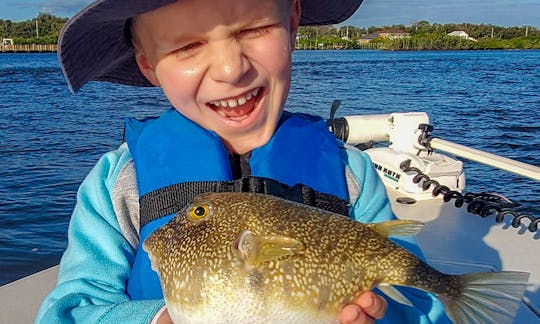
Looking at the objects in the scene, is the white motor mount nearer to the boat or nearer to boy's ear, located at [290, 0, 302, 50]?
the boat

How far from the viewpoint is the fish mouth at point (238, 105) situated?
2.40m

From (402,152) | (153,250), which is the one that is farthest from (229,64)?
(402,152)

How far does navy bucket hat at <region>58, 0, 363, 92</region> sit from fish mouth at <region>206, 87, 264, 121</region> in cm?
44

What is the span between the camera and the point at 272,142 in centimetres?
265

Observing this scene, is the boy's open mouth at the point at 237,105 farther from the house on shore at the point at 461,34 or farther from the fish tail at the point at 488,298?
the house on shore at the point at 461,34

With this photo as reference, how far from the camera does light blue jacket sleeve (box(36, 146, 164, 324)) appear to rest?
7.23 ft

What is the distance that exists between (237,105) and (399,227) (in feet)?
3.01

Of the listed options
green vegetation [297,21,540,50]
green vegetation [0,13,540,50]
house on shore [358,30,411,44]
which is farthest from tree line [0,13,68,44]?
house on shore [358,30,411,44]

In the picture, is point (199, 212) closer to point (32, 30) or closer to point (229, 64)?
point (229, 64)

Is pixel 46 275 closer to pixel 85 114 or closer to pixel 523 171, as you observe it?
pixel 523 171

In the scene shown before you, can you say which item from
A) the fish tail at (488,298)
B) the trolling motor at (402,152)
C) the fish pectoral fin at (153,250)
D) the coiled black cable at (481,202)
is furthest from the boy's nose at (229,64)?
the trolling motor at (402,152)

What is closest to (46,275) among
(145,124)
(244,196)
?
(145,124)

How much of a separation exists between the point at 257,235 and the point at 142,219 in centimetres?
95

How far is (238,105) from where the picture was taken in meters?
2.46
